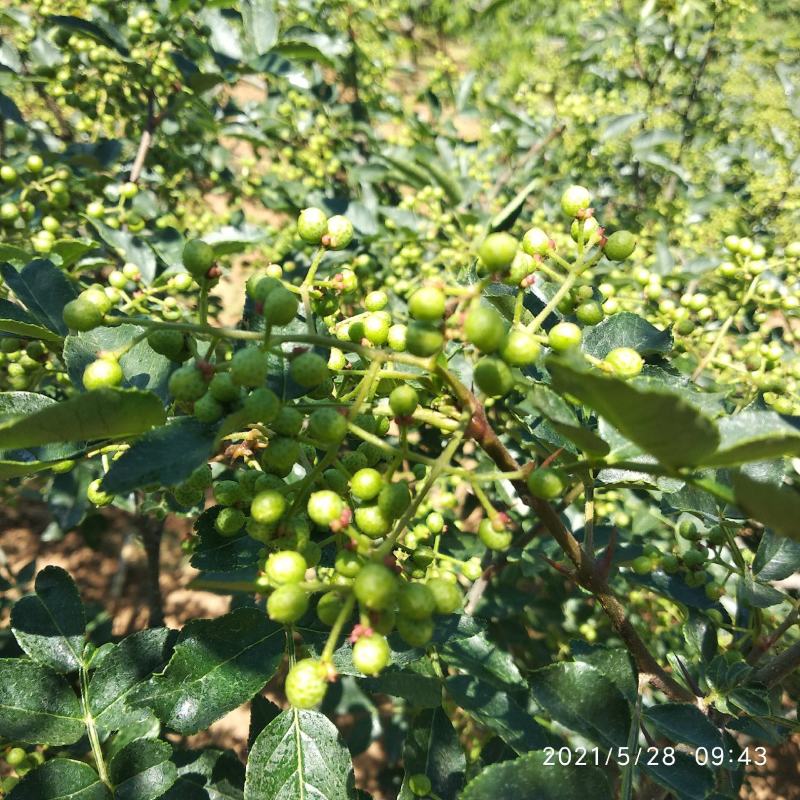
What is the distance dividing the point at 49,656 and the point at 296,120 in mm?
2901

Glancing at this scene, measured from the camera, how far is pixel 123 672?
135cm

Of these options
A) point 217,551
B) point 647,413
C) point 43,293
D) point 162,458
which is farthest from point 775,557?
point 43,293

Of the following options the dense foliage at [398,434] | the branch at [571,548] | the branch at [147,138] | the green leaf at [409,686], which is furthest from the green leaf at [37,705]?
the branch at [147,138]

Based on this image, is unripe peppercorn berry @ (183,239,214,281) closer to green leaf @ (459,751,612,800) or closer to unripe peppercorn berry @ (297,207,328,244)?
unripe peppercorn berry @ (297,207,328,244)

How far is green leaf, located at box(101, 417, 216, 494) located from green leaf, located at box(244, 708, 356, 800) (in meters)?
0.63

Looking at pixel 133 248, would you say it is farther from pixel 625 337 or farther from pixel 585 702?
pixel 585 702

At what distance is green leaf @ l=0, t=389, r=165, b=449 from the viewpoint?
0.74 metres

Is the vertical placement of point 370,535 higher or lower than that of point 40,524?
higher

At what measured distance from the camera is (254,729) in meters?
1.45

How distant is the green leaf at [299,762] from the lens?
1086 mm

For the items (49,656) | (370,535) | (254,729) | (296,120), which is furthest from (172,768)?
(296,120)

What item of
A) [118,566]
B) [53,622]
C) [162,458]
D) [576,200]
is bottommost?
[118,566]

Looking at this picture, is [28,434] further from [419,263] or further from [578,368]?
[419,263]

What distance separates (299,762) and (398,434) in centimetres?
74
